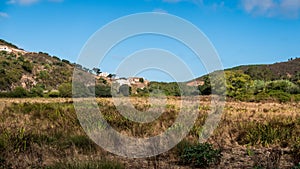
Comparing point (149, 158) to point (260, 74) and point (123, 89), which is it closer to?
point (123, 89)

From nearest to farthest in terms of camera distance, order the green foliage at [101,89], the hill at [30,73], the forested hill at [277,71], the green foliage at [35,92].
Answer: the green foliage at [101,89], the green foliage at [35,92], the hill at [30,73], the forested hill at [277,71]

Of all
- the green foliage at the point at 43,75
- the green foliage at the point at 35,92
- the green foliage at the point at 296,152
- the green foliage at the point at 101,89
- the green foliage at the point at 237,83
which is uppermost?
the green foliage at the point at 43,75

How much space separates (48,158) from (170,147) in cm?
258

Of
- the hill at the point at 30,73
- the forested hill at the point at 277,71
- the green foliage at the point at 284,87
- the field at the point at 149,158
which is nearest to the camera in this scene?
the field at the point at 149,158

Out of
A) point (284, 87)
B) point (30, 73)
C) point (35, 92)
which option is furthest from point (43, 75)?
point (284, 87)

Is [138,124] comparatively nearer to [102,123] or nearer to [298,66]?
[102,123]

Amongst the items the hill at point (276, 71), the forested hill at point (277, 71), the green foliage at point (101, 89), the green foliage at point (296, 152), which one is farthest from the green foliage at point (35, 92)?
the forested hill at point (277, 71)

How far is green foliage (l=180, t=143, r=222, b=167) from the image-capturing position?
696 cm

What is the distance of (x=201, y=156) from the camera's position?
7020 mm

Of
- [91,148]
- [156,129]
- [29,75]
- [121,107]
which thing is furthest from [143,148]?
[29,75]

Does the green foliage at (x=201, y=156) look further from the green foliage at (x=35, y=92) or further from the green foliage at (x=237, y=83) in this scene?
the green foliage at (x=237, y=83)

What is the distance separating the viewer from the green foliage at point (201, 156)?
6961 millimetres

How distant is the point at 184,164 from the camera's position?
23.8 feet

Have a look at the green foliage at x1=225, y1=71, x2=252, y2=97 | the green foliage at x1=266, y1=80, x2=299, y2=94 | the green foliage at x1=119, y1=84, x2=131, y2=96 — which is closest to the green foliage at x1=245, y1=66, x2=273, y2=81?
the green foliage at x1=225, y1=71, x2=252, y2=97
